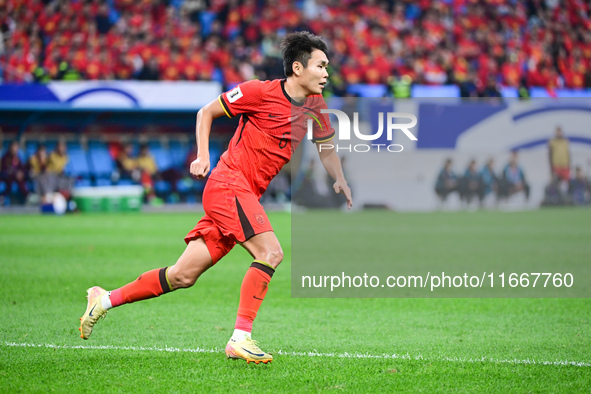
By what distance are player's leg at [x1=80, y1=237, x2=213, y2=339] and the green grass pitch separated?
30 cm

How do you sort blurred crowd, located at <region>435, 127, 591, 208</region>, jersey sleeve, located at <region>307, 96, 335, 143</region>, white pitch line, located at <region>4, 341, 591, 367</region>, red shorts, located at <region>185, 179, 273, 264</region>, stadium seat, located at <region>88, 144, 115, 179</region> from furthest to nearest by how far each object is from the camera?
blurred crowd, located at <region>435, 127, 591, 208</region>
stadium seat, located at <region>88, 144, 115, 179</region>
jersey sleeve, located at <region>307, 96, 335, 143</region>
white pitch line, located at <region>4, 341, 591, 367</region>
red shorts, located at <region>185, 179, 273, 264</region>

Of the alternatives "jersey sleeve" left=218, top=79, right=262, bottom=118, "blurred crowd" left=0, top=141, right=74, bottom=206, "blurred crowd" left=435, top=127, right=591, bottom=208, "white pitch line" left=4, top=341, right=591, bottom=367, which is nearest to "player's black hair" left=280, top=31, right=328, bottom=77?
"jersey sleeve" left=218, top=79, right=262, bottom=118

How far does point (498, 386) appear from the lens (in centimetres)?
411

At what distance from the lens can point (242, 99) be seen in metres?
4.70

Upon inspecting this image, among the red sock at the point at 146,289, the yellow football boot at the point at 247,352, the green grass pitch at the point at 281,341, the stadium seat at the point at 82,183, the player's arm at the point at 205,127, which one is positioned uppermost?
the player's arm at the point at 205,127

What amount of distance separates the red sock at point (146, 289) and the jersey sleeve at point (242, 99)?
3.67ft

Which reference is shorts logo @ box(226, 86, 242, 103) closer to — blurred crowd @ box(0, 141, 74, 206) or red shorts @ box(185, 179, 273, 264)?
red shorts @ box(185, 179, 273, 264)

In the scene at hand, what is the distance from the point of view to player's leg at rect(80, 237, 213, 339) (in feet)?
15.2

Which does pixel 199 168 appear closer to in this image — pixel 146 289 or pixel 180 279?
pixel 180 279

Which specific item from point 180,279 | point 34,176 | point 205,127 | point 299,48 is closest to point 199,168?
point 205,127

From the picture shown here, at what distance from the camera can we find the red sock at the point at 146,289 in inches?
186

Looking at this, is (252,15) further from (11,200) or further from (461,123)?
(11,200)

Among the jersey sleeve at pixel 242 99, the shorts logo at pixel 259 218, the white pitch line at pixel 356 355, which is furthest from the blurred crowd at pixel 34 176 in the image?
the shorts logo at pixel 259 218

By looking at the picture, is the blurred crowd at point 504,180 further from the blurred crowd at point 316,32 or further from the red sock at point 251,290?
the red sock at point 251,290
